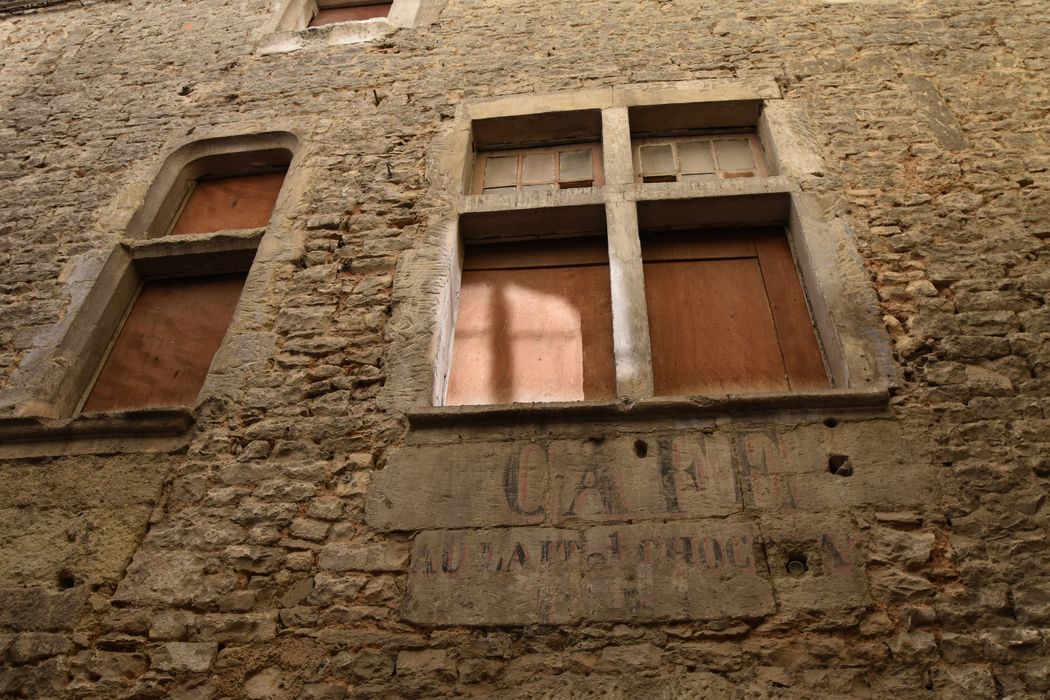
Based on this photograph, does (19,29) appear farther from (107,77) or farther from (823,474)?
(823,474)

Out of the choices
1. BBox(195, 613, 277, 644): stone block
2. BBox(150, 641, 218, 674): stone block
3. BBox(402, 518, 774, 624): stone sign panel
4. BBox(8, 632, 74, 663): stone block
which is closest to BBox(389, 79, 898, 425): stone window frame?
BBox(402, 518, 774, 624): stone sign panel

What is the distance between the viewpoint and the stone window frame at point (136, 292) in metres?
2.87

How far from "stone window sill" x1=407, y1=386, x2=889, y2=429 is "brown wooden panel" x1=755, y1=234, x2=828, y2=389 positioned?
0.35m

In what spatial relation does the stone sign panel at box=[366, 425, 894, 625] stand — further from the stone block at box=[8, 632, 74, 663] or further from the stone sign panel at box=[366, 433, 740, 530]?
the stone block at box=[8, 632, 74, 663]

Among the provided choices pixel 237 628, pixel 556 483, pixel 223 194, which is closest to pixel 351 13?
pixel 223 194

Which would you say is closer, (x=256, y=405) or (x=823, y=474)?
(x=823, y=474)

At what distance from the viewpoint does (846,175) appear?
342 cm

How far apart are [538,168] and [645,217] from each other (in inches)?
33.1

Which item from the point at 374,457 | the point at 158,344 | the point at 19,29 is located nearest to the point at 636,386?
the point at 374,457

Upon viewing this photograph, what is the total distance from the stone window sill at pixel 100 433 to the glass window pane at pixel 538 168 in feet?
7.42

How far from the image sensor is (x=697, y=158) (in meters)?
3.94

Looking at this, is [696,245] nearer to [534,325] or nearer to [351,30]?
[534,325]

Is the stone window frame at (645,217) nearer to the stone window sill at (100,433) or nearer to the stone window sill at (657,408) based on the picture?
the stone window sill at (657,408)

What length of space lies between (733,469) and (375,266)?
1.95 meters
